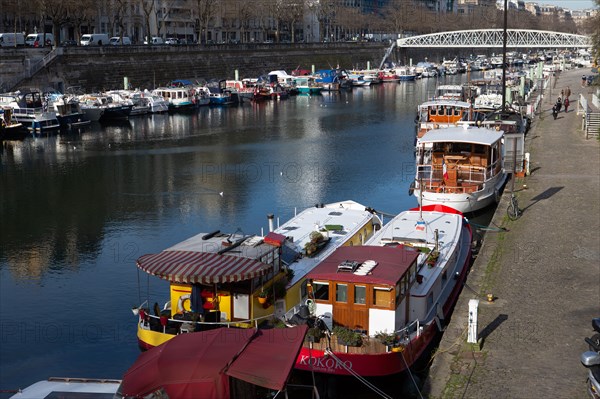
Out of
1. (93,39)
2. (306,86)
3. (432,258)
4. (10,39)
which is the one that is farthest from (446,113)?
(93,39)

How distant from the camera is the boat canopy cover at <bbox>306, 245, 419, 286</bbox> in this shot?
46.4 feet

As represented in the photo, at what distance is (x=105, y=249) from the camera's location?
81.6ft

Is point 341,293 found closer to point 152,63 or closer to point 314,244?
point 314,244

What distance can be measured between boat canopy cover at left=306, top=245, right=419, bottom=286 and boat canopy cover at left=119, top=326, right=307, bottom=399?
2936 millimetres

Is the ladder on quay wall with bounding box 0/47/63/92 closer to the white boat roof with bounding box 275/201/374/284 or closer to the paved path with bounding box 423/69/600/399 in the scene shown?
the paved path with bounding box 423/69/600/399

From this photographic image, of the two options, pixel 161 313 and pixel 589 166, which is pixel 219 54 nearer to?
pixel 589 166

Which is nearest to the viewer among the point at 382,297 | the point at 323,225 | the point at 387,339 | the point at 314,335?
the point at 314,335

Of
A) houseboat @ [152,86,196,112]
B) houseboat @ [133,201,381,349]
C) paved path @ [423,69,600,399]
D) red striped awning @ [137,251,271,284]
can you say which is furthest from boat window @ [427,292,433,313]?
houseboat @ [152,86,196,112]

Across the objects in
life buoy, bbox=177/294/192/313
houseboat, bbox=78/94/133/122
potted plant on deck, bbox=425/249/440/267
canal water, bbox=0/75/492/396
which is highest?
houseboat, bbox=78/94/133/122

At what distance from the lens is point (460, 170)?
27328 millimetres

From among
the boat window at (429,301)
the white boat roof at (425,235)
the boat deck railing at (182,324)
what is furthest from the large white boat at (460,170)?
the boat deck railing at (182,324)

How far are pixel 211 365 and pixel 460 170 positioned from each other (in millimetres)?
18350

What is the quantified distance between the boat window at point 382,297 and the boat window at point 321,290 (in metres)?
0.87

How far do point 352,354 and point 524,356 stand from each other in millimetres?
2855
